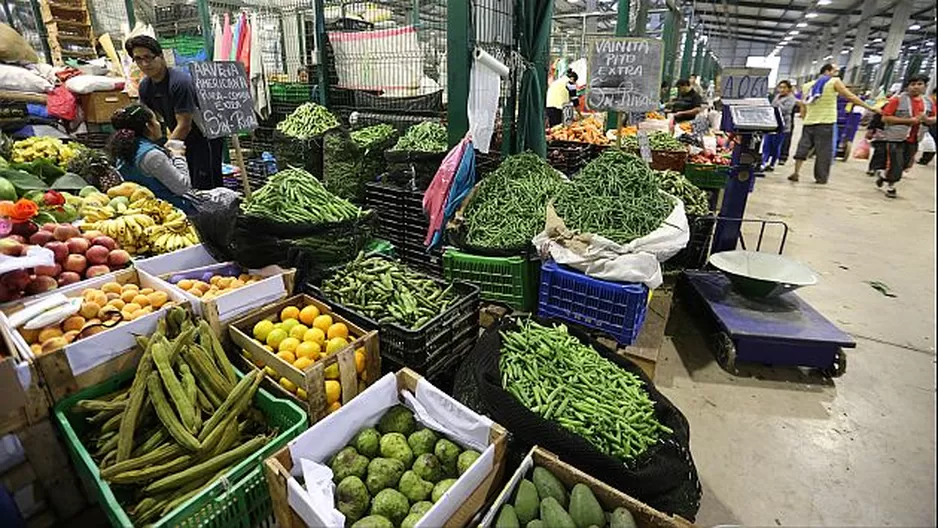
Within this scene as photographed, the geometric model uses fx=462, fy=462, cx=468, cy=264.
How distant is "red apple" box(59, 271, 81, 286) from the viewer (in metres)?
2.43

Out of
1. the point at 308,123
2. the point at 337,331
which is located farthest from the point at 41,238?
the point at 308,123

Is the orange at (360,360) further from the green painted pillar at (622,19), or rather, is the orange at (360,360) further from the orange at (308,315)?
the green painted pillar at (622,19)

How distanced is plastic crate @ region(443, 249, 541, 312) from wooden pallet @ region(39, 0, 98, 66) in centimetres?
947

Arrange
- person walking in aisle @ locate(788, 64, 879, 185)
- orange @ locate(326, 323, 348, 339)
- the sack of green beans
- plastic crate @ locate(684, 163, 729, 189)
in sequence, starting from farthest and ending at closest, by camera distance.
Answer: person walking in aisle @ locate(788, 64, 879, 185) < plastic crate @ locate(684, 163, 729, 189) < orange @ locate(326, 323, 348, 339) < the sack of green beans

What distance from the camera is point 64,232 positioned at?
259 centimetres

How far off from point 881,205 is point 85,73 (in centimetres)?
1326

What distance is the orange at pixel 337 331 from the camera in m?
2.37

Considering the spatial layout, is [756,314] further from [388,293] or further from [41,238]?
[41,238]

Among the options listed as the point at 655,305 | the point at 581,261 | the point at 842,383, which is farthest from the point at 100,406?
the point at 842,383

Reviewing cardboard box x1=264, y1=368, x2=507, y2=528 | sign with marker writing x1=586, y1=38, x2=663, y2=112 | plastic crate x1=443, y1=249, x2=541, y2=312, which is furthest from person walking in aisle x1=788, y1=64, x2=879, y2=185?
cardboard box x1=264, y1=368, x2=507, y2=528

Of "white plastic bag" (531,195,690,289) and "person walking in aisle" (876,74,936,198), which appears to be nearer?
"white plastic bag" (531,195,690,289)

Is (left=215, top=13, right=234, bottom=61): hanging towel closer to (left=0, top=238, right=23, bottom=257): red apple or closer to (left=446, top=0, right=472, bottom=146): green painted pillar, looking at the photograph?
(left=446, top=0, right=472, bottom=146): green painted pillar

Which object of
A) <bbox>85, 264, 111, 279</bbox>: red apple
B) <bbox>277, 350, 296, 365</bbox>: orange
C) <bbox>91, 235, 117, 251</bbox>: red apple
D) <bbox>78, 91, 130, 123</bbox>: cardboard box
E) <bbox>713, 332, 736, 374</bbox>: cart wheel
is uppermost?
<bbox>78, 91, 130, 123</bbox>: cardboard box

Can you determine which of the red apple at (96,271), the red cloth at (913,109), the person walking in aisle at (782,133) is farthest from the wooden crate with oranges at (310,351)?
the person walking in aisle at (782,133)
